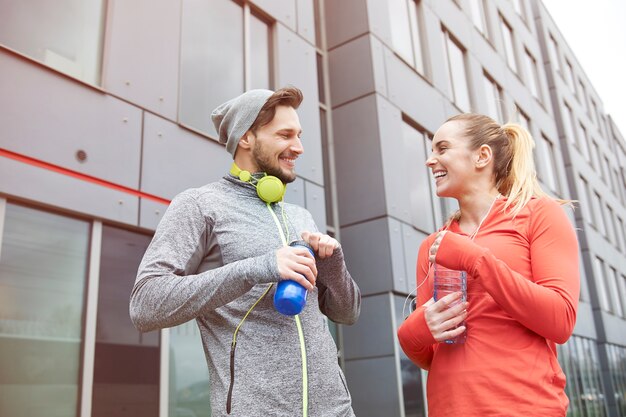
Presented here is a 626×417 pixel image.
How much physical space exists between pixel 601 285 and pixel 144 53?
68.3 feet

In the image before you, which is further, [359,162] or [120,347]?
[359,162]

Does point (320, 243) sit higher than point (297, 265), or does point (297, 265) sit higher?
point (320, 243)

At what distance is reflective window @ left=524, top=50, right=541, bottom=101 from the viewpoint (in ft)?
64.7

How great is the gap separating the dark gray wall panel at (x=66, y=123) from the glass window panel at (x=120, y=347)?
2.19 ft

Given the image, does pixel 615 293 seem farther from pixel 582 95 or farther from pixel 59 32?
pixel 59 32

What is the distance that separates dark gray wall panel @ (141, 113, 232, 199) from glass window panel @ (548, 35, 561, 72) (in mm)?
20040

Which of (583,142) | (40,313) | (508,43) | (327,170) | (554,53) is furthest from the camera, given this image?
(583,142)

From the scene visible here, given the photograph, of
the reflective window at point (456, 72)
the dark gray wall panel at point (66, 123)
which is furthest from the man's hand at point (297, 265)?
the reflective window at point (456, 72)

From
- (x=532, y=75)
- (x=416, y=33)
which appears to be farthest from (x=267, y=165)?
(x=532, y=75)

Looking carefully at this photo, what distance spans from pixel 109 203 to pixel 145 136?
89 centimetres

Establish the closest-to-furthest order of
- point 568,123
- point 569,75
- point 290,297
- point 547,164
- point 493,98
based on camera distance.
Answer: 1. point 290,297
2. point 493,98
3. point 547,164
4. point 568,123
5. point 569,75

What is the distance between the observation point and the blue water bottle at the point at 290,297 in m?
1.78

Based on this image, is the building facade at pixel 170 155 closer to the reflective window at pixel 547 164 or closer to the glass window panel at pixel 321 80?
the glass window panel at pixel 321 80

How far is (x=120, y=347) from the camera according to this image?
5.23 metres
